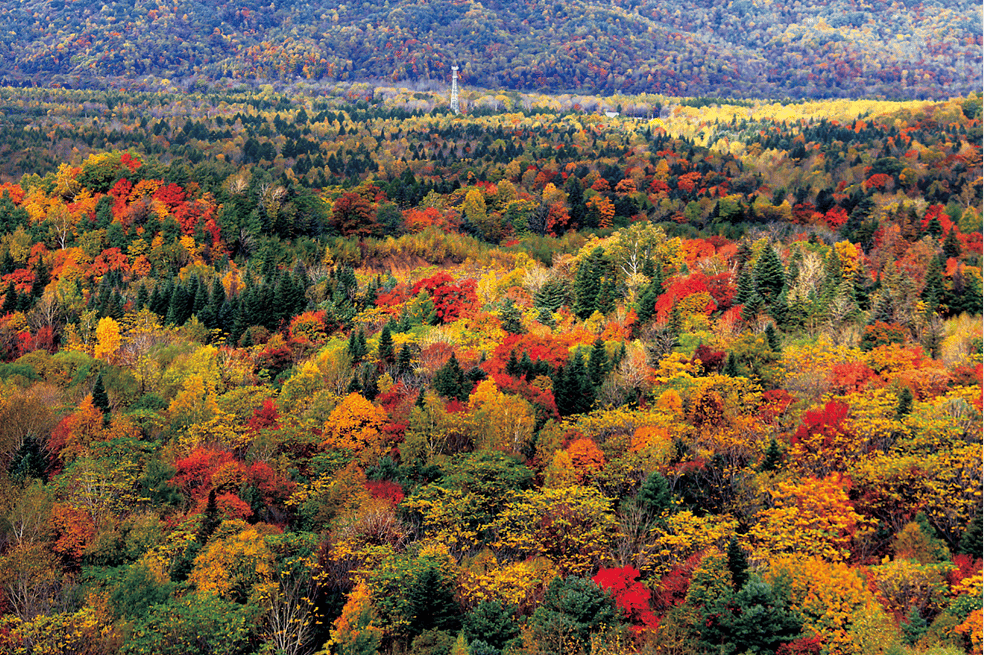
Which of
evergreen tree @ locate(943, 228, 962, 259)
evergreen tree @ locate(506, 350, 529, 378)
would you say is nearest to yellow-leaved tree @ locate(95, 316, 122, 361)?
evergreen tree @ locate(506, 350, 529, 378)

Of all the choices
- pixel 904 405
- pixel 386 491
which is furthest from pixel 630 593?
pixel 904 405

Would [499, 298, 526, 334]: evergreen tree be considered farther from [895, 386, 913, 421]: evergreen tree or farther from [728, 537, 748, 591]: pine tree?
[728, 537, 748, 591]: pine tree

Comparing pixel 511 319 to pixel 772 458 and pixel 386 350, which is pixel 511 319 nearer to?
pixel 386 350

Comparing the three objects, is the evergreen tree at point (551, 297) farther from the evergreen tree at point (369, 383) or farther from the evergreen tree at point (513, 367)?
the evergreen tree at point (369, 383)

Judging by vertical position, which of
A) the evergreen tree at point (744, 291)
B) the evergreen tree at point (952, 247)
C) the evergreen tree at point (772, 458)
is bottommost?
the evergreen tree at point (772, 458)

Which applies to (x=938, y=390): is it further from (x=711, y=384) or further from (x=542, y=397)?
(x=542, y=397)

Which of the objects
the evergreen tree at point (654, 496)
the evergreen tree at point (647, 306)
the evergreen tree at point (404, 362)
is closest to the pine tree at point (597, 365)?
the evergreen tree at point (647, 306)

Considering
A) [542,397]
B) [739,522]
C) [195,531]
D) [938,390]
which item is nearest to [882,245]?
[938,390]

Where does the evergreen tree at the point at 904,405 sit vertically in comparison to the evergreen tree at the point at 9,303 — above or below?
above
